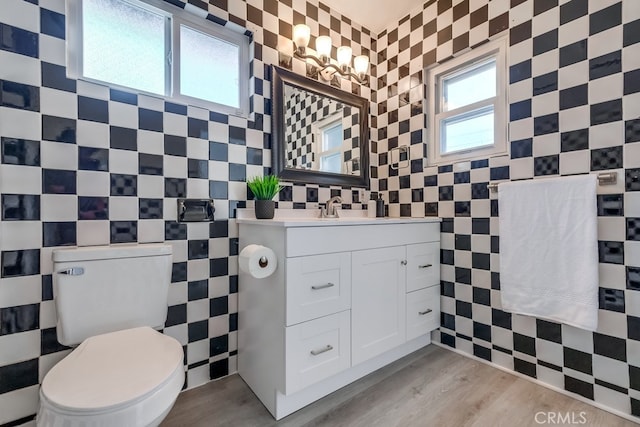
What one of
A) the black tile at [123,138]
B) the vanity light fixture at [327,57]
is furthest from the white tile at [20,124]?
the vanity light fixture at [327,57]

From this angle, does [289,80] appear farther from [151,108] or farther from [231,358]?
[231,358]

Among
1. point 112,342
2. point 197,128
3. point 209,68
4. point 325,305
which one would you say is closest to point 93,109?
point 197,128

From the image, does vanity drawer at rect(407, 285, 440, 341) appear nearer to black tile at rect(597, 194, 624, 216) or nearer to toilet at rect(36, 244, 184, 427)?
black tile at rect(597, 194, 624, 216)

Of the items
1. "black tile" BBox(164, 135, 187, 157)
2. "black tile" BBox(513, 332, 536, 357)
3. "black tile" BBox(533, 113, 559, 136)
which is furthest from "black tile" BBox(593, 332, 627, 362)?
"black tile" BBox(164, 135, 187, 157)

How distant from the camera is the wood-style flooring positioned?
3.97ft

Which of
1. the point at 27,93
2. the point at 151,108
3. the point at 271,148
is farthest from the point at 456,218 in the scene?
the point at 27,93

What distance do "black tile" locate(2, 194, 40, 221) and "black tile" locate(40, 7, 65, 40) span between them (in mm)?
700

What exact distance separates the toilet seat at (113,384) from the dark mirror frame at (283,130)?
115cm

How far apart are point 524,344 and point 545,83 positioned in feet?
4.65

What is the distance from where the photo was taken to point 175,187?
145 centimetres

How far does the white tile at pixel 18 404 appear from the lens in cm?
109

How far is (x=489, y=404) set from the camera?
4.31ft

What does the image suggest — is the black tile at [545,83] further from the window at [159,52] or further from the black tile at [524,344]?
the window at [159,52]

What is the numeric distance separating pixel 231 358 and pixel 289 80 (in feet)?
5.81
